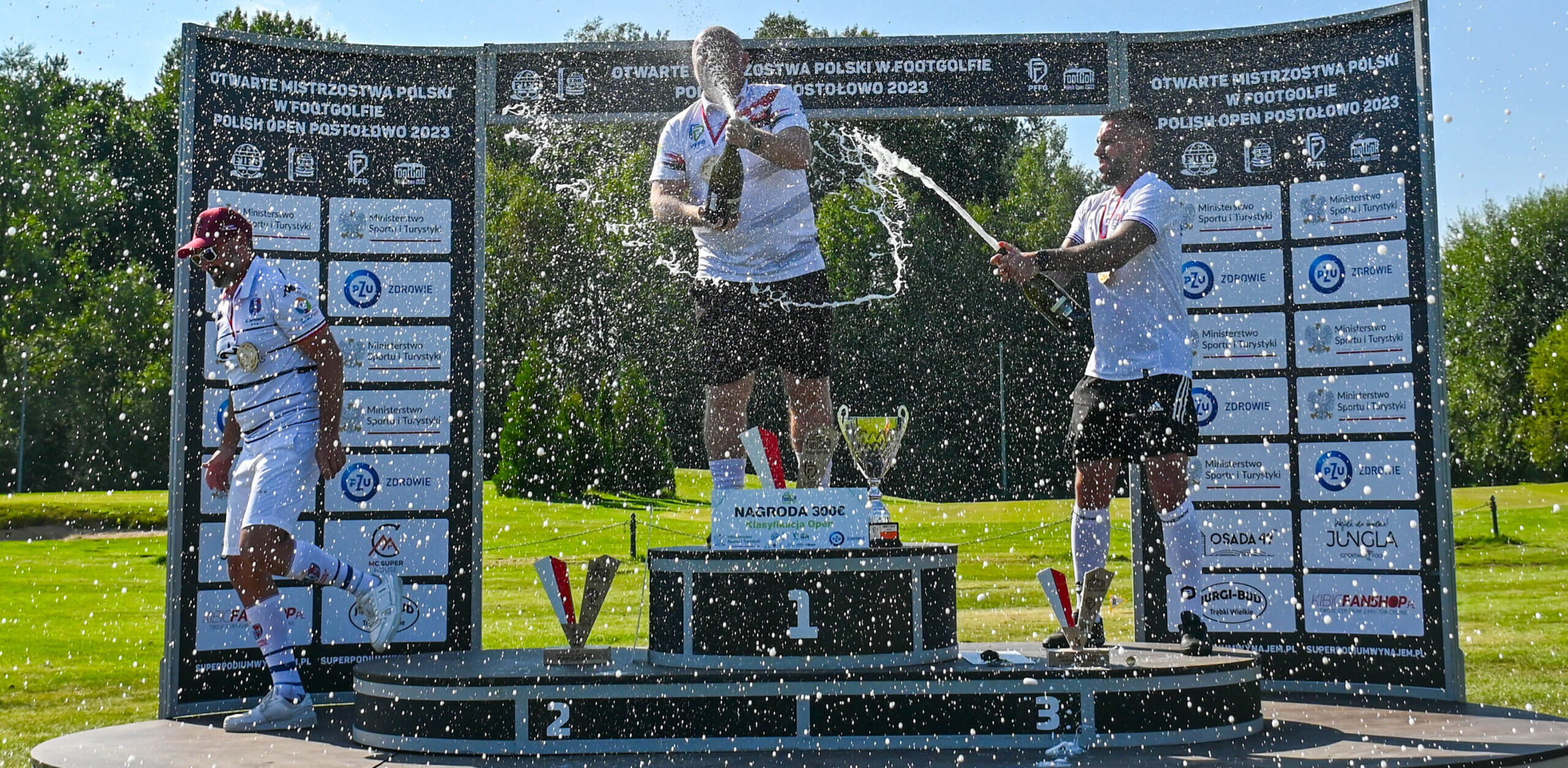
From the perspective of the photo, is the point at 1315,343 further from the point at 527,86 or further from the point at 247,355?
the point at 247,355

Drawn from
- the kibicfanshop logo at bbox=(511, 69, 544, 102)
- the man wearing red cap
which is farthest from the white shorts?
the kibicfanshop logo at bbox=(511, 69, 544, 102)

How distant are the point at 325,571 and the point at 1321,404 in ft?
14.1

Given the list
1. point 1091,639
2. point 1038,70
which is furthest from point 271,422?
point 1038,70

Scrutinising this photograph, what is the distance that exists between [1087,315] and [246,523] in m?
3.25

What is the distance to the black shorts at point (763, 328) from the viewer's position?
4.82m

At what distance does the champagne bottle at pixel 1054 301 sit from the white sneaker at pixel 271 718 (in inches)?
124

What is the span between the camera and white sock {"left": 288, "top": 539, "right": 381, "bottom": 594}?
15.4 feet

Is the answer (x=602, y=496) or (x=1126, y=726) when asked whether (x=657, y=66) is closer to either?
(x=1126, y=726)

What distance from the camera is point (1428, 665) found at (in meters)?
5.52

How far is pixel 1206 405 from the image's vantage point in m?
5.92

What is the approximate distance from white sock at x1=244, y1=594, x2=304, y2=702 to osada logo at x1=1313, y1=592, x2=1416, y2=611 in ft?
14.3

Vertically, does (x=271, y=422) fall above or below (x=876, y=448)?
above

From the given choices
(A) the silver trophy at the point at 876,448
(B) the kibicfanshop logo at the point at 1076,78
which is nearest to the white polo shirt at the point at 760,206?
(A) the silver trophy at the point at 876,448

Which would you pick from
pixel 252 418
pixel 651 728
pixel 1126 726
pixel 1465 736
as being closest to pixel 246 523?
pixel 252 418
